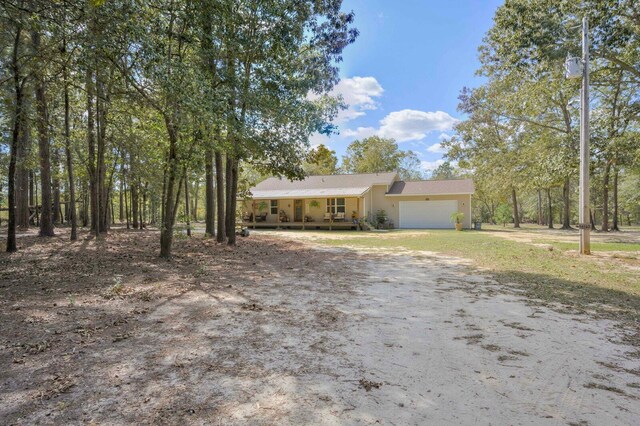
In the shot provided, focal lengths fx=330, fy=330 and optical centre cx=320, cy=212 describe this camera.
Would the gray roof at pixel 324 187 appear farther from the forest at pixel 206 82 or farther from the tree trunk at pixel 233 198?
the tree trunk at pixel 233 198

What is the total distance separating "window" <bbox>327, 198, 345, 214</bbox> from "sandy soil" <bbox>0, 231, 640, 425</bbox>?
55.8ft

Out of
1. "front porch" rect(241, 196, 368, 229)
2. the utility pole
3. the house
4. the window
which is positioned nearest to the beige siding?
the house

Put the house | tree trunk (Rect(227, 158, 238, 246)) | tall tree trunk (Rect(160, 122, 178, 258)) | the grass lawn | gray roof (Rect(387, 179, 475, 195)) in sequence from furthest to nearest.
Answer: gray roof (Rect(387, 179, 475, 195)) < the house < tree trunk (Rect(227, 158, 238, 246)) < tall tree trunk (Rect(160, 122, 178, 258)) < the grass lawn

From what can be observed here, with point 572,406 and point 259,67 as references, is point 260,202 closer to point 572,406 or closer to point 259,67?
point 259,67

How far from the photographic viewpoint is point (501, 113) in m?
20.3

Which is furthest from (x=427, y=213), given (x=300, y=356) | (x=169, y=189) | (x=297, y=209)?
(x=300, y=356)

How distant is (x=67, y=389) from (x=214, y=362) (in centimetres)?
99

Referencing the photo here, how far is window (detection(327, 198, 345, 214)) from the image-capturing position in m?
22.7

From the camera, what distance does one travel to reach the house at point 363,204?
22.4 m

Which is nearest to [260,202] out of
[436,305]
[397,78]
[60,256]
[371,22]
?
[397,78]

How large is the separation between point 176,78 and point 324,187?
18.8 metres

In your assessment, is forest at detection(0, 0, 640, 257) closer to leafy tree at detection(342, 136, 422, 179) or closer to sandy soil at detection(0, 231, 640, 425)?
sandy soil at detection(0, 231, 640, 425)

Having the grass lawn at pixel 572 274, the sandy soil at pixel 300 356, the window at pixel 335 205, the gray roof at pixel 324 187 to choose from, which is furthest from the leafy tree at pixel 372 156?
the sandy soil at pixel 300 356

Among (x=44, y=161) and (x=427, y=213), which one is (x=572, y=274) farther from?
(x=427, y=213)
